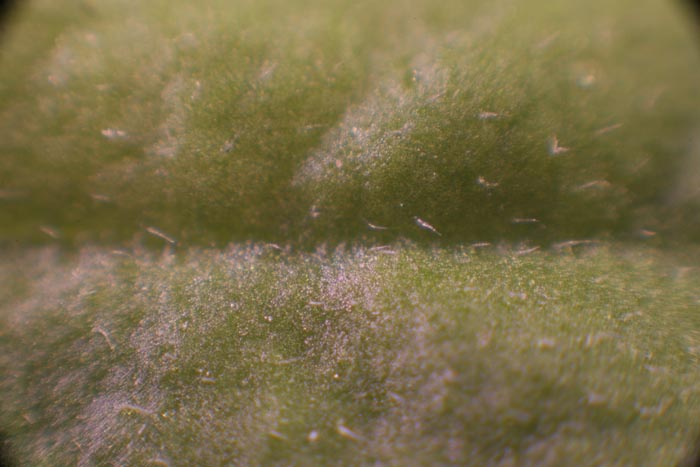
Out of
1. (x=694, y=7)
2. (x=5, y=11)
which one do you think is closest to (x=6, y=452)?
(x=5, y=11)

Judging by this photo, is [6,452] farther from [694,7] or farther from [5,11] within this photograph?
[694,7]

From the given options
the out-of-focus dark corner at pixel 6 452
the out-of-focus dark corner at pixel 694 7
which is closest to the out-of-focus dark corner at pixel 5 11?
the out-of-focus dark corner at pixel 6 452

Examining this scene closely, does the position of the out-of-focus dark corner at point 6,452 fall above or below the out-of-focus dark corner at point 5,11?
below

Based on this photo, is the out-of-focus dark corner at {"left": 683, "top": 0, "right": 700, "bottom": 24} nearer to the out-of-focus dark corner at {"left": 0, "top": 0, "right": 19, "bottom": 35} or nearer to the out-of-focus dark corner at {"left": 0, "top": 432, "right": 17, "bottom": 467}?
the out-of-focus dark corner at {"left": 0, "top": 0, "right": 19, "bottom": 35}

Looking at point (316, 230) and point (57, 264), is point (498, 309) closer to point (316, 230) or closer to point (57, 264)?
point (316, 230)

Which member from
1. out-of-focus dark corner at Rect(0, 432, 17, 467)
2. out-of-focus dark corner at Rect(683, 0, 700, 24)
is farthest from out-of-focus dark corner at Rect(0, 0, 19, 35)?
out-of-focus dark corner at Rect(683, 0, 700, 24)

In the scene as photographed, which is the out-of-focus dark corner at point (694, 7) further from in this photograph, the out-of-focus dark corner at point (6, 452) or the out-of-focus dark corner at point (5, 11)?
the out-of-focus dark corner at point (6, 452)

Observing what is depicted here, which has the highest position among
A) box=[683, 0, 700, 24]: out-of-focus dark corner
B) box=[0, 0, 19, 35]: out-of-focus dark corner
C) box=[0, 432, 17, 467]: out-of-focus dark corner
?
box=[683, 0, 700, 24]: out-of-focus dark corner

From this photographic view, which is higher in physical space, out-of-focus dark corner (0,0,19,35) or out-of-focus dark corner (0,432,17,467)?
out-of-focus dark corner (0,0,19,35)

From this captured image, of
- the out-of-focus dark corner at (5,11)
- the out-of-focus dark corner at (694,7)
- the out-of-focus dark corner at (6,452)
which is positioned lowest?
the out-of-focus dark corner at (6,452)
